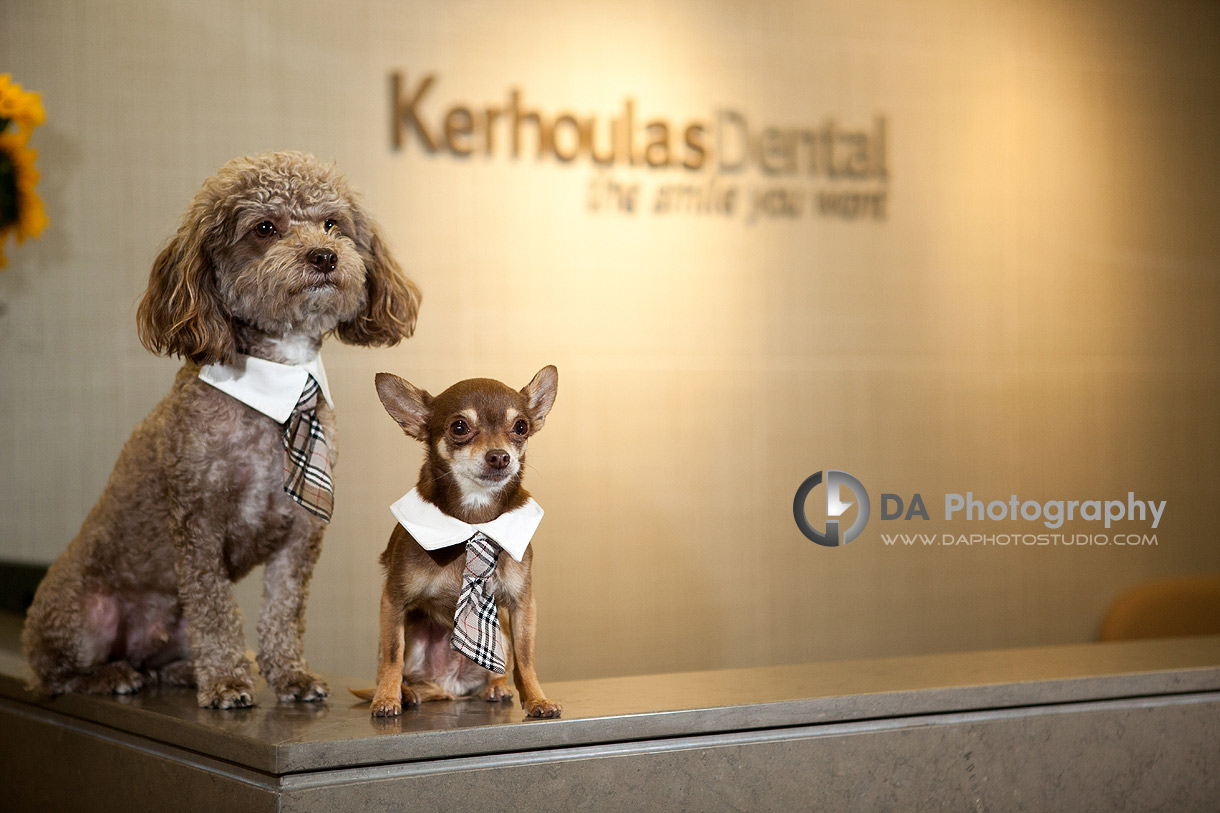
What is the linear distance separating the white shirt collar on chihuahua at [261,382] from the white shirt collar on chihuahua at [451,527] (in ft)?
0.82

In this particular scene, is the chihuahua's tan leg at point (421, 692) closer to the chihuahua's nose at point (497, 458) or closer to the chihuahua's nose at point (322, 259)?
the chihuahua's nose at point (497, 458)

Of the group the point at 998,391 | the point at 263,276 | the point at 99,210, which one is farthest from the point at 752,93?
the point at 263,276

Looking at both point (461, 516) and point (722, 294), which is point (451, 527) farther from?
point (722, 294)

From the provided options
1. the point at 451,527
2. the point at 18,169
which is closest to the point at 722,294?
the point at 18,169

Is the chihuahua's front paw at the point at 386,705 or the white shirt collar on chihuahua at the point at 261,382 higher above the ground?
the white shirt collar on chihuahua at the point at 261,382

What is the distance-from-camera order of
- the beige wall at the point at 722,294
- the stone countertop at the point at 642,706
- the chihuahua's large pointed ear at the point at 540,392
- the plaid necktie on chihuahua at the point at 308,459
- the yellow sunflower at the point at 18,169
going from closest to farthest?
the stone countertop at the point at 642,706
the chihuahua's large pointed ear at the point at 540,392
the plaid necktie on chihuahua at the point at 308,459
the yellow sunflower at the point at 18,169
the beige wall at the point at 722,294

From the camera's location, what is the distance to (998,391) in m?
3.79

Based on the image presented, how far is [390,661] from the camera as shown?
1.45 m

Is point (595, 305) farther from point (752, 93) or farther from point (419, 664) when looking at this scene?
point (419, 664)

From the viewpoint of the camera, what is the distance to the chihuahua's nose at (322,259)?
1504mm

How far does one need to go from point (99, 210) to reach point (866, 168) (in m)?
2.25

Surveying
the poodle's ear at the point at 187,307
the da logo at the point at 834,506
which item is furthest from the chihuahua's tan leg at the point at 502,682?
the da logo at the point at 834,506

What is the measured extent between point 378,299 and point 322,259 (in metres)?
0.14

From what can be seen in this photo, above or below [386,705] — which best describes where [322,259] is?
above
